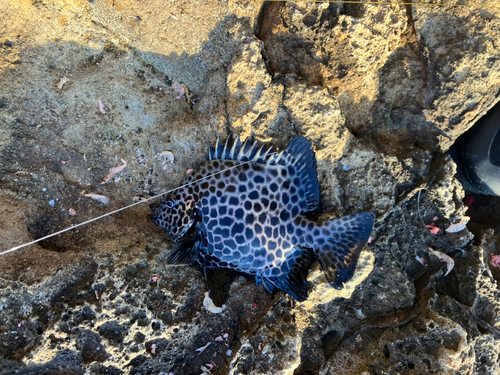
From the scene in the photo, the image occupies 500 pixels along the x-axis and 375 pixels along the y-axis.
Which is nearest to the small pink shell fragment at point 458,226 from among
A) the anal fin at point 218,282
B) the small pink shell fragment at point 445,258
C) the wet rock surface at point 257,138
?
the wet rock surface at point 257,138

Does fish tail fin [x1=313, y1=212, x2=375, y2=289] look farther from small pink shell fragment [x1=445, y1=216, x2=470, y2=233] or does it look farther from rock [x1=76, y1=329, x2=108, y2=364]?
rock [x1=76, y1=329, x2=108, y2=364]

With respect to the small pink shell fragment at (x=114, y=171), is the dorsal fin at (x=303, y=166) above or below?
above

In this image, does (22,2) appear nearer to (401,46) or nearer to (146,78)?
(146,78)

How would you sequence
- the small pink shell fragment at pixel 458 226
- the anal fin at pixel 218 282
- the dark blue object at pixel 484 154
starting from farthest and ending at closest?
the dark blue object at pixel 484 154
the small pink shell fragment at pixel 458 226
the anal fin at pixel 218 282

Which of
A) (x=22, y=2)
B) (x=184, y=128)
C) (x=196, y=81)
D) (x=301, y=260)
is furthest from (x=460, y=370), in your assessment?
(x=22, y=2)

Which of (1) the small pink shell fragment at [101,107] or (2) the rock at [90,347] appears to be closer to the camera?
(2) the rock at [90,347]

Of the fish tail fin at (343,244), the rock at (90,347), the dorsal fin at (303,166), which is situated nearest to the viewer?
the rock at (90,347)

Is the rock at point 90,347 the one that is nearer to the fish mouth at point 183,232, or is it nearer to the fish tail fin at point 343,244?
the fish mouth at point 183,232
